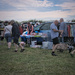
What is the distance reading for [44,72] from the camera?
511 cm

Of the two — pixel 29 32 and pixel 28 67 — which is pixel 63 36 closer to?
pixel 29 32

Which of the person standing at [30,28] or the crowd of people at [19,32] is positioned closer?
the crowd of people at [19,32]

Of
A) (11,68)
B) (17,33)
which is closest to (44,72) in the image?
(11,68)

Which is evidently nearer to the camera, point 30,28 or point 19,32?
point 19,32

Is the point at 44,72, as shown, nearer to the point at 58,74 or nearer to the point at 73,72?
the point at 58,74

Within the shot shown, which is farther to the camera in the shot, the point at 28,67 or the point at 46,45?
the point at 46,45

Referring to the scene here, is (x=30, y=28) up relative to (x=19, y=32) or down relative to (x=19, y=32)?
up

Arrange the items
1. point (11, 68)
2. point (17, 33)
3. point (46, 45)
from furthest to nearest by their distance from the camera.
A: 1. point (46, 45)
2. point (17, 33)
3. point (11, 68)

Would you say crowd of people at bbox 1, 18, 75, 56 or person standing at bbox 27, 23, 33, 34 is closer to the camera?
crowd of people at bbox 1, 18, 75, 56

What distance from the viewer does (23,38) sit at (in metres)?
12.1

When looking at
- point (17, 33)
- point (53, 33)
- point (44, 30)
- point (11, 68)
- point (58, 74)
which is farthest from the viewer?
point (44, 30)

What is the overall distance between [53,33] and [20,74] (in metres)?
3.66

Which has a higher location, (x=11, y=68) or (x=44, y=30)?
(x=44, y=30)

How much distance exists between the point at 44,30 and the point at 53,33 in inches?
131
